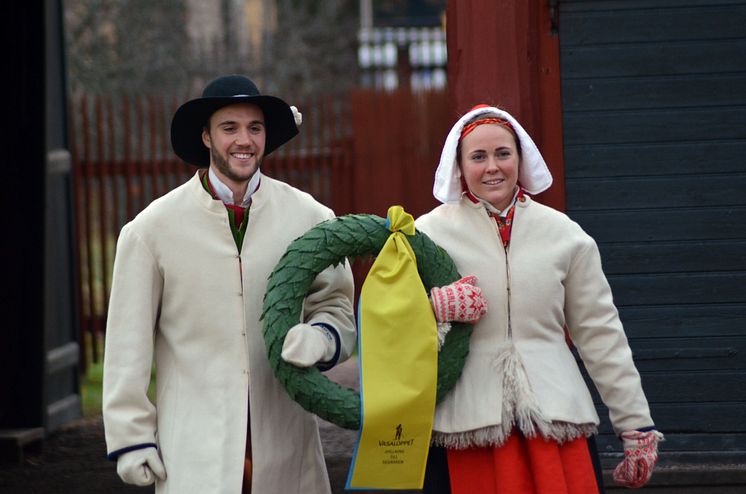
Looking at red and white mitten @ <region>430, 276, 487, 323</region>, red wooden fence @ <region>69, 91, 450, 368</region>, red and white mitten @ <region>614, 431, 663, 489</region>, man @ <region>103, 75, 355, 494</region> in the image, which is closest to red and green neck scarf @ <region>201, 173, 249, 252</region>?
man @ <region>103, 75, 355, 494</region>

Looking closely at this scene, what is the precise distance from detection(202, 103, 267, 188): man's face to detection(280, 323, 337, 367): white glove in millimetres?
577

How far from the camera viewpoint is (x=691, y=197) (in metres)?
6.37

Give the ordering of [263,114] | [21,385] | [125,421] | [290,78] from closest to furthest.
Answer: [125,421] < [263,114] < [21,385] < [290,78]

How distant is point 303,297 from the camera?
4.30 m

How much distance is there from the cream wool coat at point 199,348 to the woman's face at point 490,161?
2.22 ft

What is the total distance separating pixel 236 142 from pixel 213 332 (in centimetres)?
64

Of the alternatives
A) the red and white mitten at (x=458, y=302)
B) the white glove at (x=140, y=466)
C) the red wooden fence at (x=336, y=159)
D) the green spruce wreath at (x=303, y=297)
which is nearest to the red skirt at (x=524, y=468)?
the green spruce wreath at (x=303, y=297)

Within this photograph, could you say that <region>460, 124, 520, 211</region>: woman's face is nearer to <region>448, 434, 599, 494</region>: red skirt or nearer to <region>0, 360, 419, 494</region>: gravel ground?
<region>448, 434, 599, 494</region>: red skirt

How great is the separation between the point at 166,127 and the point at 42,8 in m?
3.44

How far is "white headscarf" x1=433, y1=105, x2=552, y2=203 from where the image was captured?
14.4 ft

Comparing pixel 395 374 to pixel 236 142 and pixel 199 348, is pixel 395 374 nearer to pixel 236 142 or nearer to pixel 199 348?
pixel 199 348

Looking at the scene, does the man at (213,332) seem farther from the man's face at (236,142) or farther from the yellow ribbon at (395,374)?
the yellow ribbon at (395,374)

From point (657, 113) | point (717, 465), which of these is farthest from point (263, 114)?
point (717, 465)

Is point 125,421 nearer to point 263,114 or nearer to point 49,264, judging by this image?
point 263,114
